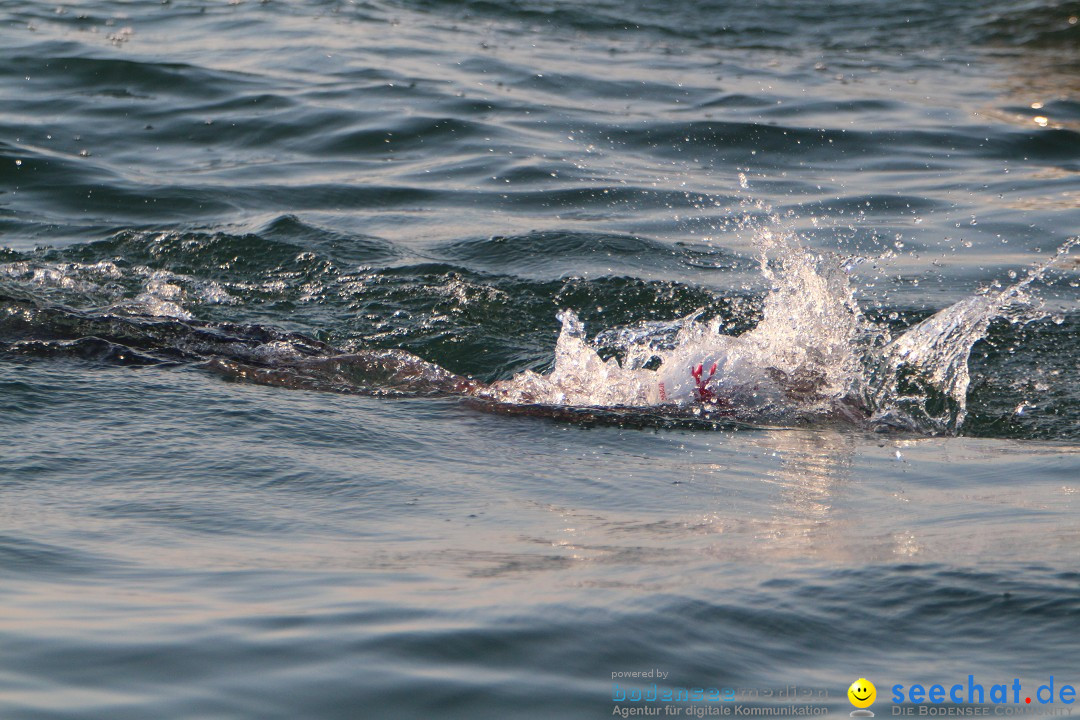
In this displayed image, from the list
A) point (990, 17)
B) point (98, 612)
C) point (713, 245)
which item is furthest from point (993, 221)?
point (990, 17)

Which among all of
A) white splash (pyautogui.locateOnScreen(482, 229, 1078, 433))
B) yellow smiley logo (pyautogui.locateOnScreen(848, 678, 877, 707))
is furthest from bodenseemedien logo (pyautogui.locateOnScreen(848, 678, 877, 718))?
white splash (pyautogui.locateOnScreen(482, 229, 1078, 433))

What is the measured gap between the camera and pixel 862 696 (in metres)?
2.65

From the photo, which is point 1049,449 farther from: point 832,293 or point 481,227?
point 481,227

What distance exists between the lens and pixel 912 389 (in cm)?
654

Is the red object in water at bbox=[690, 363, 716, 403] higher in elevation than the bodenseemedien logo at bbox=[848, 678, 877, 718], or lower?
lower

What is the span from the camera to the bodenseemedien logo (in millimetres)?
2545

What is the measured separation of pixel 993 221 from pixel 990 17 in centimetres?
963

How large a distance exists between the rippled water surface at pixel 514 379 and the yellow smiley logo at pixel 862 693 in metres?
0.04

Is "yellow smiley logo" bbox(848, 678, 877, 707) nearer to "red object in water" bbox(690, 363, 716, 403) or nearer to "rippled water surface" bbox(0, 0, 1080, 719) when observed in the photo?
"rippled water surface" bbox(0, 0, 1080, 719)

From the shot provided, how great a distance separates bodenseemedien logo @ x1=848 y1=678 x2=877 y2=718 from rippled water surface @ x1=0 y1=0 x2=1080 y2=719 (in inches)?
1.4

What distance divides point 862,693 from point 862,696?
0.02 meters

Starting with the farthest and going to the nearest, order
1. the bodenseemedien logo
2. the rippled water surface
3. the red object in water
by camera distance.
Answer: the red object in water, the rippled water surface, the bodenseemedien logo

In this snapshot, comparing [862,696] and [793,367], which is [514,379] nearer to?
[793,367]

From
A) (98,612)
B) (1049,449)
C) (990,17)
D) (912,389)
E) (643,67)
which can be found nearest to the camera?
(98,612)
